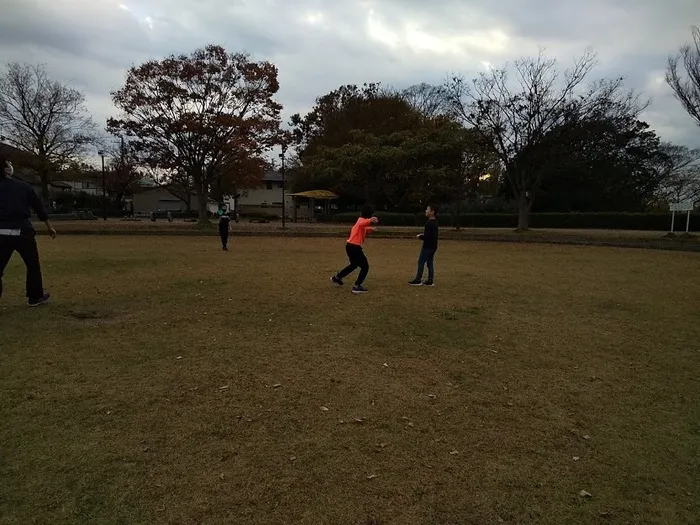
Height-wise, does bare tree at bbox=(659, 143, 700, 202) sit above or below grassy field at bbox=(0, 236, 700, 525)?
above

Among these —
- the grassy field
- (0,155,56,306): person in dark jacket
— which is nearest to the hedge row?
the grassy field

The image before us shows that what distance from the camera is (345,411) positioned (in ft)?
11.0

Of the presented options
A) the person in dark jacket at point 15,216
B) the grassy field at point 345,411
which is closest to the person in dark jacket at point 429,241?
the grassy field at point 345,411

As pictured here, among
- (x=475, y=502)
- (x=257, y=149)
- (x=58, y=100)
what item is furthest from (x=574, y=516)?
(x=58, y=100)

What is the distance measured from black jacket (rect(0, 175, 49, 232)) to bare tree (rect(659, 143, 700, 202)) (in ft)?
146

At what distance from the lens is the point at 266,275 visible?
9453mm

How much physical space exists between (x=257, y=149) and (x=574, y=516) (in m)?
24.3

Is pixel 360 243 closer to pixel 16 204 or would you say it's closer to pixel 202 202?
pixel 16 204

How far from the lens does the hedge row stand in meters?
29.2

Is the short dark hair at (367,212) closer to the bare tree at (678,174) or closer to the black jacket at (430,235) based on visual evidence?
the black jacket at (430,235)

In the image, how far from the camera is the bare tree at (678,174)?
3959 centimetres

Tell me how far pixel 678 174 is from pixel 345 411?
46.7m

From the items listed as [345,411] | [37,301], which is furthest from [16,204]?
[345,411]

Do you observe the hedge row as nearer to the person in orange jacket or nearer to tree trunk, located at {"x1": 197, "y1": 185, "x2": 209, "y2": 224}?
tree trunk, located at {"x1": 197, "y1": 185, "x2": 209, "y2": 224}
